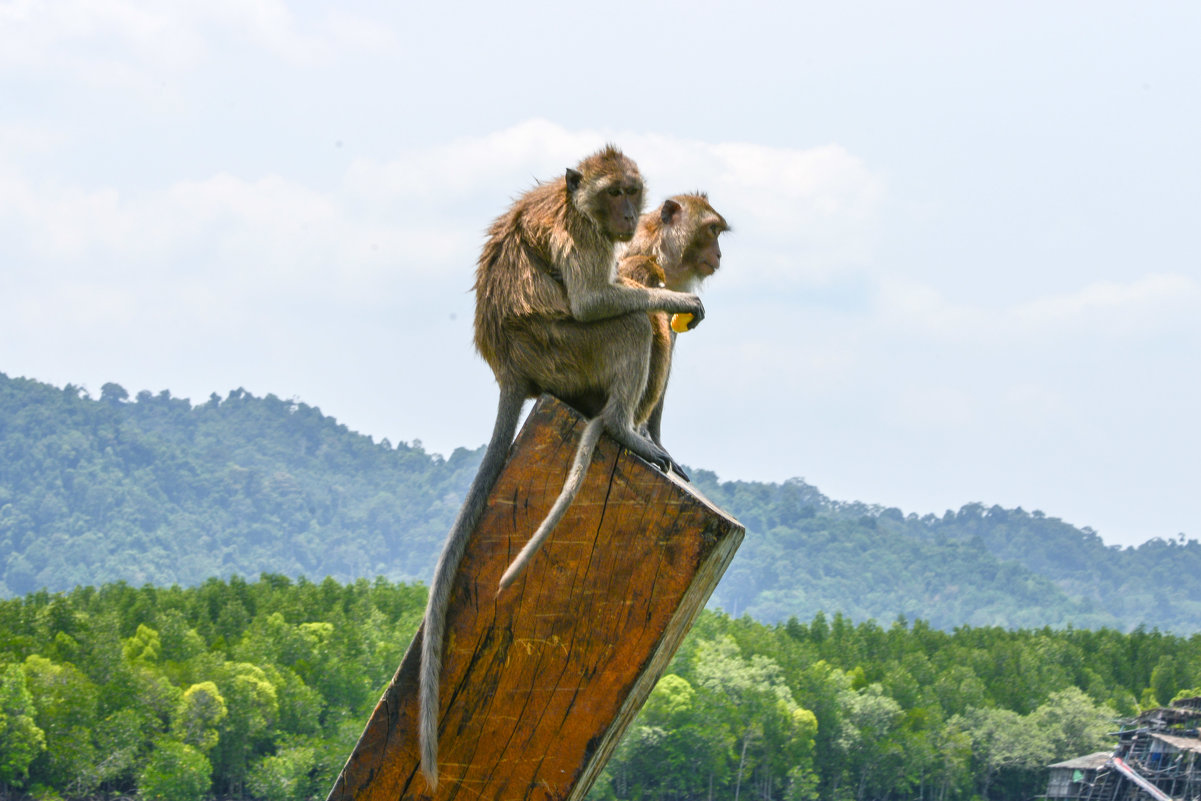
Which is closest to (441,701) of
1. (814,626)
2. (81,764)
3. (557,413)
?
(557,413)

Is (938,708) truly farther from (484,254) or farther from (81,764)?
(484,254)

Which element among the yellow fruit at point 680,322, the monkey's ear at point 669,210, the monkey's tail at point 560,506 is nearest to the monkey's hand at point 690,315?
the yellow fruit at point 680,322

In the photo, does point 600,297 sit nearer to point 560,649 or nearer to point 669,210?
point 560,649

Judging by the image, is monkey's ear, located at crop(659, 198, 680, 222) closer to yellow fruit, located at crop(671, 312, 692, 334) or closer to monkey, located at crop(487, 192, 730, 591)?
monkey, located at crop(487, 192, 730, 591)

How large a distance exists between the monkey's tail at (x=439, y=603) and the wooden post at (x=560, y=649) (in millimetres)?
43

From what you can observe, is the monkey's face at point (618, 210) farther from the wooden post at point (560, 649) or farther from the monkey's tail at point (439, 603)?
the wooden post at point (560, 649)

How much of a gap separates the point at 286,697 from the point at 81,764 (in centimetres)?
1500

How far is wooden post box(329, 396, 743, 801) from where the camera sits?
3465 millimetres

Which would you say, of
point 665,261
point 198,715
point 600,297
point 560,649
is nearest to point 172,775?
point 198,715

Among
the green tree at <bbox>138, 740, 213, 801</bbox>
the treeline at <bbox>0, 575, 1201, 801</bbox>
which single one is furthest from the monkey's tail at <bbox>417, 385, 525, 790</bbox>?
the green tree at <bbox>138, 740, 213, 801</bbox>

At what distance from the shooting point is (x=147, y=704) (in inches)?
2498

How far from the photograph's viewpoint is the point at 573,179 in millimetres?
5398

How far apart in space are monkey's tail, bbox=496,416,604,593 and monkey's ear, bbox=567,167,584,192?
190cm

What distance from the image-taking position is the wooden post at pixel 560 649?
3.46 metres
